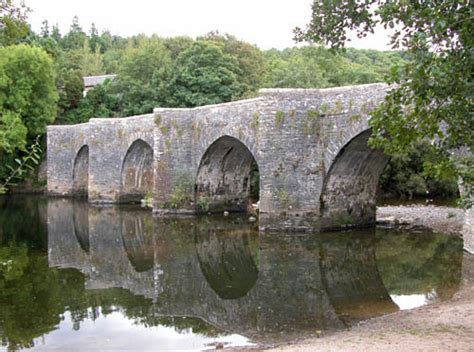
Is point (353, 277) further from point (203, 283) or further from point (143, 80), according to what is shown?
point (143, 80)

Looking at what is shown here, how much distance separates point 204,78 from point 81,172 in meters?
9.03

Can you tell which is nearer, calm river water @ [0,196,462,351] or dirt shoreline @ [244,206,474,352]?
dirt shoreline @ [244,206,474,352]

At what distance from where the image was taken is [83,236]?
18188mm

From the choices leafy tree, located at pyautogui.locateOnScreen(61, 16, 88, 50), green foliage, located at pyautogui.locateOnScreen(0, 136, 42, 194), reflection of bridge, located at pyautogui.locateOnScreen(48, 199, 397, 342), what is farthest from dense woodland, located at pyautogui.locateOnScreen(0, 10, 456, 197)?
leafy tree, located at pyautogui.locateOnScreen(61, 16, 88, 50)

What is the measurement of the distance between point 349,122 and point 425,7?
11725 millimetres

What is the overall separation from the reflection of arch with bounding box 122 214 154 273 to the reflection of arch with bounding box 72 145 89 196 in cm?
1072

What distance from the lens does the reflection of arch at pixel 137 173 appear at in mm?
27719

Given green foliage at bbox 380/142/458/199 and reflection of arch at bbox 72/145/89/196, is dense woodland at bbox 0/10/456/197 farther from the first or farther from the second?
reflection of arch at bbox 72/145/89/196

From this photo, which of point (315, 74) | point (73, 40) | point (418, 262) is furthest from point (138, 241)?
point (73, 40)

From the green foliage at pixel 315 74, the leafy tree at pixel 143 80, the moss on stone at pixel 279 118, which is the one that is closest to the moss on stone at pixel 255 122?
the moss on stone at pixel 279 118

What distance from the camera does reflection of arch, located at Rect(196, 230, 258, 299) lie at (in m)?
11.1

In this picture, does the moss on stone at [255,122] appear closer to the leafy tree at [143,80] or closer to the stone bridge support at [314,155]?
the stone bridge support at [314,155]

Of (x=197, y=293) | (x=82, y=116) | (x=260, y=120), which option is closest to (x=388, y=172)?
(x=260, y=120)

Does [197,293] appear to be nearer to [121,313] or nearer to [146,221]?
[121,313]
